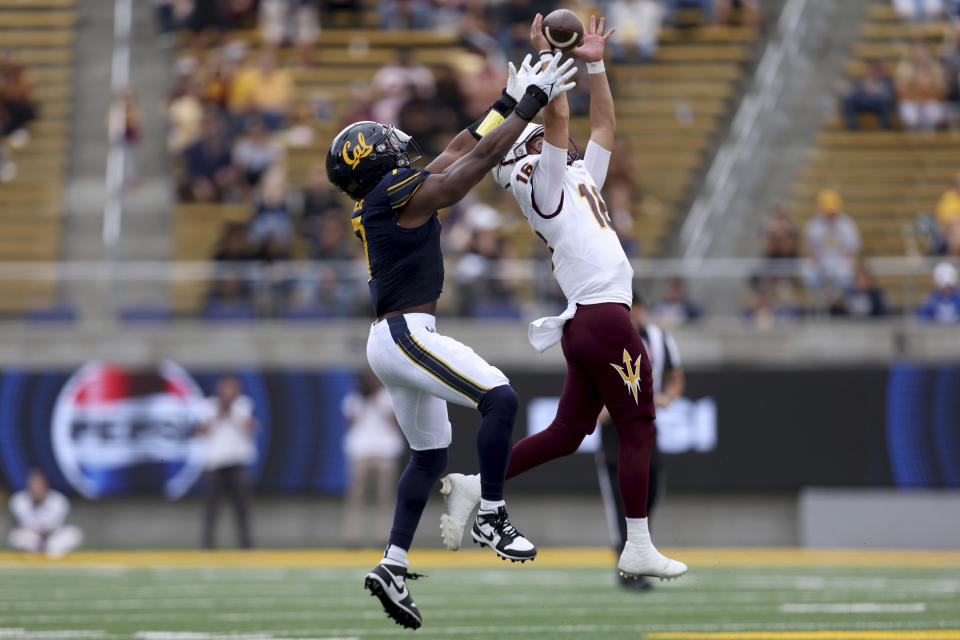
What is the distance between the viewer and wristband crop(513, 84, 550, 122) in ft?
22.9

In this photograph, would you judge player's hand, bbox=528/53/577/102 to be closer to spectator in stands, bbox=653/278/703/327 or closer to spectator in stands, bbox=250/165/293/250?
spectator in stands, bbox=653/278/703/327

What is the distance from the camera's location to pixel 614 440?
1109cm

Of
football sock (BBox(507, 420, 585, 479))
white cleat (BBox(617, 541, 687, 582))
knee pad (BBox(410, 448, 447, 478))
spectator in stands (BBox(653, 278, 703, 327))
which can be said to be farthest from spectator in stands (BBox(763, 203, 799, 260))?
white cleat (BBox(617, 541, 687, 582))

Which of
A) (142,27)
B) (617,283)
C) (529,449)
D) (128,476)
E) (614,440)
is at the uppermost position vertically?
(142,27)

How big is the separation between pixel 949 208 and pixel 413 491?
1063cm

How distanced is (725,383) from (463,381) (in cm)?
948

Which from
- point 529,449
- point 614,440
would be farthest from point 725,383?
point 529,449

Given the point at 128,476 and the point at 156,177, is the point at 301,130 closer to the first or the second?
the point at 156,177

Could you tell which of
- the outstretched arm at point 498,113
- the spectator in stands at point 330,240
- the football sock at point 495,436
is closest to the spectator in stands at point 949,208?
the spectator in stands at point 330,240

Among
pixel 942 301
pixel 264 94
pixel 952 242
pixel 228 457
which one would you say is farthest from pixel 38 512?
pixel 952 242

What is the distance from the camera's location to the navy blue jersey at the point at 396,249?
7.18m

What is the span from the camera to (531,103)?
7004 mm

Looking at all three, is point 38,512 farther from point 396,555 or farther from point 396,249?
point 396,249

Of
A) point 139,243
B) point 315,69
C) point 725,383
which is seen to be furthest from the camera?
point 315,69
